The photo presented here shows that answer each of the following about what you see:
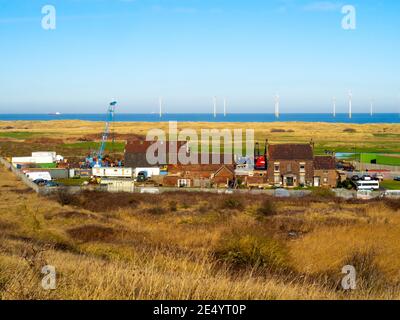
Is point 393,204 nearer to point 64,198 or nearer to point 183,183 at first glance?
point 183,183

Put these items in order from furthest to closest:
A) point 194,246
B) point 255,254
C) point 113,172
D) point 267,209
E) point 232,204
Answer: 1. point 113,172
2. point 232,204
3. point 267,209
4. point 194,246
5. point 255,254

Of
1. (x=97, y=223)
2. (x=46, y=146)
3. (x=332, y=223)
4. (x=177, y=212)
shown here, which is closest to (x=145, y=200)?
(x=177, y=212)

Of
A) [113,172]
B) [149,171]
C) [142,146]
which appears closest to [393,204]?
[149,171]

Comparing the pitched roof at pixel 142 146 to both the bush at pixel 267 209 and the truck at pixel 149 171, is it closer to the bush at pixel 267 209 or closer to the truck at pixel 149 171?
the truck at pixel 149 171

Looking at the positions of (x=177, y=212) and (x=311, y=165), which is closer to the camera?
(x=177, y=212)

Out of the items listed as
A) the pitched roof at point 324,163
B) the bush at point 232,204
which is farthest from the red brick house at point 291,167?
the bush at point 232,204

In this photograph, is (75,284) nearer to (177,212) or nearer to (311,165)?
(177,212)
